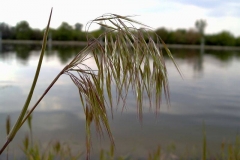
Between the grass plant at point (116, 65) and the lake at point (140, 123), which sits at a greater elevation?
the grass plant at point (116, 65)

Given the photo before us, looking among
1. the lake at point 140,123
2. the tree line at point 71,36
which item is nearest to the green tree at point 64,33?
the tree line at point 71,36

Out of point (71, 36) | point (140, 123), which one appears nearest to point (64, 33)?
point (71, 36)

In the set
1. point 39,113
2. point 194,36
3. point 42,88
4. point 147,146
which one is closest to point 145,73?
point 147,146

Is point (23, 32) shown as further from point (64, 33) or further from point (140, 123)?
point (140, 123)

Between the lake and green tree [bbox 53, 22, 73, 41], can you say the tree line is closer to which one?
green tree [bbox 53, 22, 73, 41]

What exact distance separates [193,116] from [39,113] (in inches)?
107

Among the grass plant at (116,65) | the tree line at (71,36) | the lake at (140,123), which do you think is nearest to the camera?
the grass plant at (116,65)

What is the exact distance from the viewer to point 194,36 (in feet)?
164

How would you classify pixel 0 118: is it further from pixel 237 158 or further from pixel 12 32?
pixel 12 32

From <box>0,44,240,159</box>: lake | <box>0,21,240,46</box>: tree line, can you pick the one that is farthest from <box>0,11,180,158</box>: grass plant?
<box>0,21,240,46</box>: tree line

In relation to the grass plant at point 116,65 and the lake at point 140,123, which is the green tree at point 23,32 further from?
the grass plant at point 116,65

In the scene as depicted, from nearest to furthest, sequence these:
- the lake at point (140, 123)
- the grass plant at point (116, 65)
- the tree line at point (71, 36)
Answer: the grass plant at point (116, 65)
the lake at point (140, 123)
the tree line at point (71, 36)

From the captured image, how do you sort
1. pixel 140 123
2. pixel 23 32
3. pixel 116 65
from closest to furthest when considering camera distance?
pixel 116 65
pixel 140 123
pixel 23 32

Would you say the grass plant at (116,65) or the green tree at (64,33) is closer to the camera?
the grass plant at (116,65)
